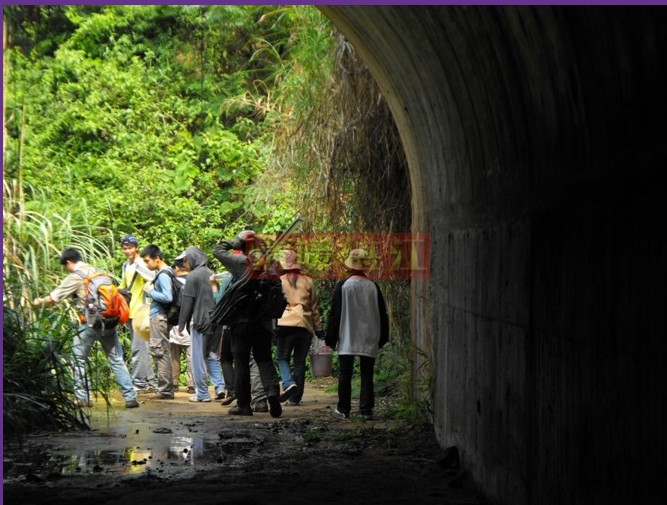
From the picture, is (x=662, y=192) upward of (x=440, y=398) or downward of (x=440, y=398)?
upward

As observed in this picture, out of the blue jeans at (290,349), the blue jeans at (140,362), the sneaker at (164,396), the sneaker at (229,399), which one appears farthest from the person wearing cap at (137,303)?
the blue jeans at (290,349)

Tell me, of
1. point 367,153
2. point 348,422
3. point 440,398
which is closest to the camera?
point 440,398

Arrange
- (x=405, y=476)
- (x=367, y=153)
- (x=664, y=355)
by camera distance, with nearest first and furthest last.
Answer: (x=664, y=355) → (x=405, y=476) → (x=367, y=153)

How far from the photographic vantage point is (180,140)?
81.0 feet

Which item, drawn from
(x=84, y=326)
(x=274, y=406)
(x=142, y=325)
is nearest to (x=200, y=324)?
(x=142, y=325)

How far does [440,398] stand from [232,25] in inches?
681

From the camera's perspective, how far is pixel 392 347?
14711 mm

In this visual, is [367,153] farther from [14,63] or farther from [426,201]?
[14,63]

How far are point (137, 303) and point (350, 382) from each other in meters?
3.51

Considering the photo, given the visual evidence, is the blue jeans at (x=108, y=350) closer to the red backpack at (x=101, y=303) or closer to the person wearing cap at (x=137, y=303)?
the red backpack at (x=101, y=303)

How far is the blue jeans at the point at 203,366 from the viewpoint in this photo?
1396 cm

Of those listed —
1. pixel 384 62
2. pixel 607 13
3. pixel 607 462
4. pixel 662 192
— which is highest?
pixel 384 62

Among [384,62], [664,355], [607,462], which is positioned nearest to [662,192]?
[664,355]

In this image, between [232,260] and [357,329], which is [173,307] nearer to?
[232,260]
